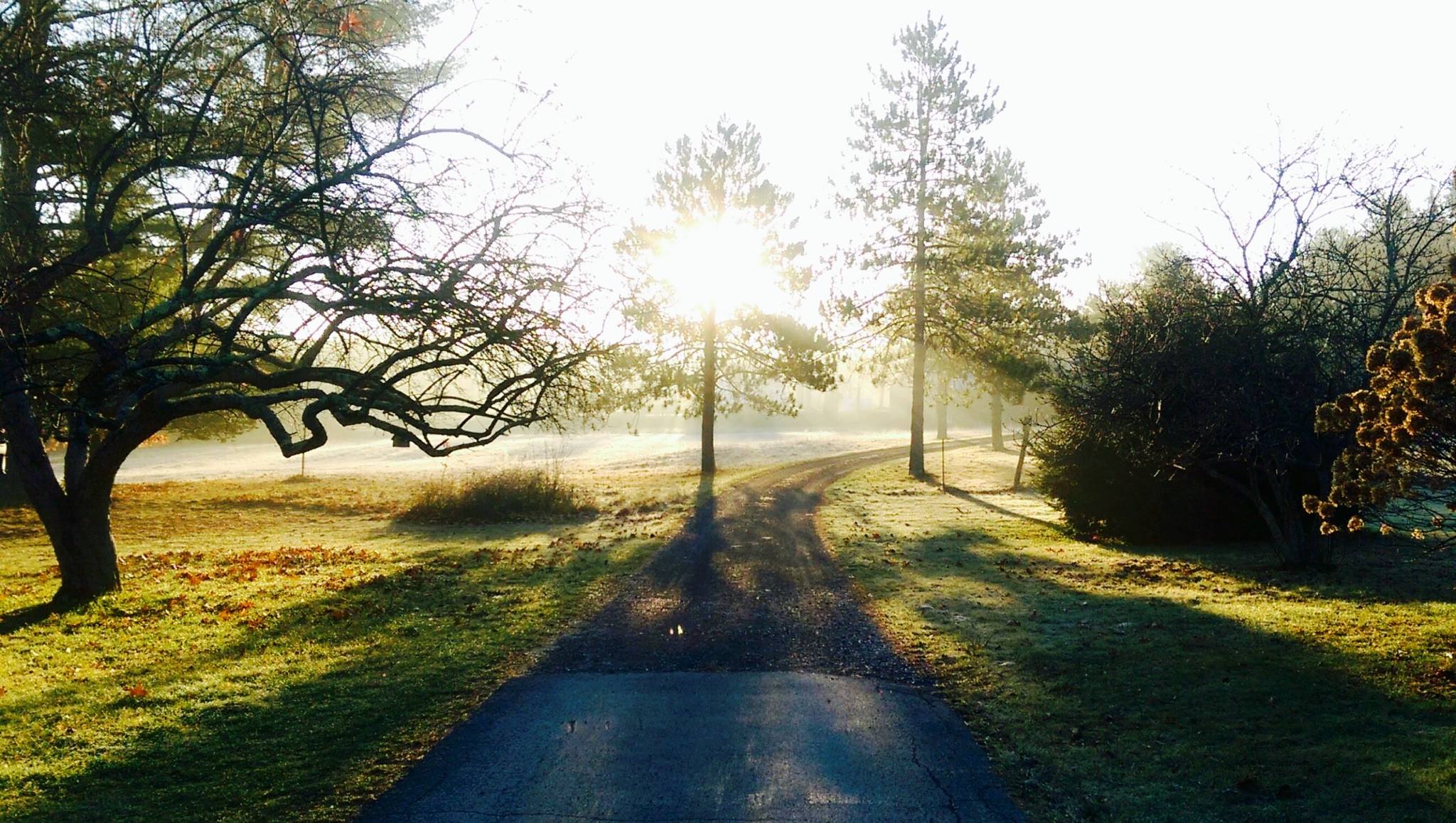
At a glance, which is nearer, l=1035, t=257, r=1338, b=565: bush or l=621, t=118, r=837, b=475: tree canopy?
l=1035, t=257, r=1338, b=565: bush

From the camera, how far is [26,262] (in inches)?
304

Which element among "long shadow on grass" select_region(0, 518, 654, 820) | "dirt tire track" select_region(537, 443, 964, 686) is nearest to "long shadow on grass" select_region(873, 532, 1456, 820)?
"dirt tire track" select_region(537, 443, 964, 686)

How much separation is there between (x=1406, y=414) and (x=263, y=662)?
1059 cm

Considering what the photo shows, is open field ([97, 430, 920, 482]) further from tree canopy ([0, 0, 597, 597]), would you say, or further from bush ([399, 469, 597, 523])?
tree canopy ([0, 0, 597, 597])

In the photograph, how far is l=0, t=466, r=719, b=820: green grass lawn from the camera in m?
5.48

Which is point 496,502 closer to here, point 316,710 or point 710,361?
point 710,361

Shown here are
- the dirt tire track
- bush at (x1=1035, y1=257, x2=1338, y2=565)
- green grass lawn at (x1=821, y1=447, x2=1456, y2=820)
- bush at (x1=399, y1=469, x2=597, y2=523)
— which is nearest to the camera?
green grass lawn at (x1=821, y1=447, x2=1456, y2=820)

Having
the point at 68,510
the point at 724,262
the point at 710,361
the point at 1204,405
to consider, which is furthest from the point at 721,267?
the point at 68,510

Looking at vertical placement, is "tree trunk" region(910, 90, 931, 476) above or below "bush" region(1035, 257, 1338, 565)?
above

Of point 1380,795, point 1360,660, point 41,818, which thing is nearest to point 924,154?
point 1360,660

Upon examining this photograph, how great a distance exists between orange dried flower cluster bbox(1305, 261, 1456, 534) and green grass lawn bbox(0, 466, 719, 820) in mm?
7869

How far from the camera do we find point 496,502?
24.3 metres

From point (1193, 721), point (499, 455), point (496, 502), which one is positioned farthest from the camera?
point (499, 455)

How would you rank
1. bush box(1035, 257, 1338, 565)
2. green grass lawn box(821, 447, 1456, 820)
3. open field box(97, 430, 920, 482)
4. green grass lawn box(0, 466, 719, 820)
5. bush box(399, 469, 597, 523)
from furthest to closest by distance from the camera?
open field box(97, 430, 920, 482), bush box(399, 469, 597, 523), bush box(1035, 257, 1338, 565), green grass lawn box(0, 466, 719, 820), green grass lawn box(821, 447, 1456, 820)
